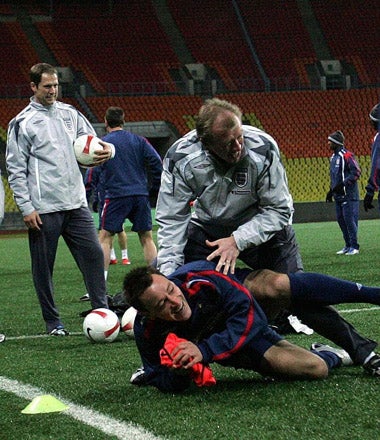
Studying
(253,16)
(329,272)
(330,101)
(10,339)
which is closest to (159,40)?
(253,16)

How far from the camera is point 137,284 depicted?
4.46 metres

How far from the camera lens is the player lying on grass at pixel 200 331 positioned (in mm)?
4461

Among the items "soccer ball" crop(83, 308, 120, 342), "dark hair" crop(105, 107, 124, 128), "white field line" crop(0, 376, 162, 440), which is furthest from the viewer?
"dark hair" crop(105, 107, 124, 128)

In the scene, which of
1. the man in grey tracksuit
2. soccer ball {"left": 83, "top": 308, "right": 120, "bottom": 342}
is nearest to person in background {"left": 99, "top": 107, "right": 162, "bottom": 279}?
soccer ball {"left": 83, "top": 308, "right": 120, "bottom": 342}

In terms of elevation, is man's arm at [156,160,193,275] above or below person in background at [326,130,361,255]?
above

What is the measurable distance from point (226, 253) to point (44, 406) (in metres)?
1.22

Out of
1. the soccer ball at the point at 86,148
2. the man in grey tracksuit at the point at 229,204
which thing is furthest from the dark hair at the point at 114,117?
the man in grey tracksuit at the point at 229,204

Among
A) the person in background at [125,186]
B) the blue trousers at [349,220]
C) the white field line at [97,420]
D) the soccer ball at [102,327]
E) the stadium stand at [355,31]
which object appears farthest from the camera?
the stadium stand at [355,31]

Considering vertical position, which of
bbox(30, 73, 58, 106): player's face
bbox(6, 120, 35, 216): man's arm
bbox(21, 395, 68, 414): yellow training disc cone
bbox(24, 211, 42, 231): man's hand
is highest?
bbox(30, 73, 58, 106): player's face

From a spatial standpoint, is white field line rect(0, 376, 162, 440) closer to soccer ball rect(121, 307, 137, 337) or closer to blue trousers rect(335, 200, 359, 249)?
soccer ball rect(121, 307, 137, 337)

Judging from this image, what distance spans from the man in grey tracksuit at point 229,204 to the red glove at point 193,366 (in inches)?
20.9

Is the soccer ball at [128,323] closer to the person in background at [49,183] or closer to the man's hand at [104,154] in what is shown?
the person in background at [49,183]

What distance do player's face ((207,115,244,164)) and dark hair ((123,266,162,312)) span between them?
0.76 metres

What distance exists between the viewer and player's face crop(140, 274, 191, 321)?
4.44 m
